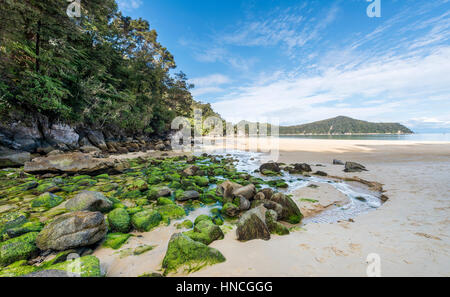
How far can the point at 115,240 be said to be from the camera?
336 centimetres

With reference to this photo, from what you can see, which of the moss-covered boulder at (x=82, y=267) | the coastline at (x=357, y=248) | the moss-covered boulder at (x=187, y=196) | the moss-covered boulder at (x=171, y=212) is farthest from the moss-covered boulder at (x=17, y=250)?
the moss-covered boulder at (x=187, y=196)

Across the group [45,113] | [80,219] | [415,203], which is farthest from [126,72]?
[415,203]

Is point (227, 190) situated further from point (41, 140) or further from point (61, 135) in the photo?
point (61, 135)

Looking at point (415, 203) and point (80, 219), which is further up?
point (80, 219)

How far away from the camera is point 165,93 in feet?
108

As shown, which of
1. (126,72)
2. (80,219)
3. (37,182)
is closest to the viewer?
(80,219)

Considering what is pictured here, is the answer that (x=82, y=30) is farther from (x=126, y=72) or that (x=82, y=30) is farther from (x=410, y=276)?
(x=410, y=276)

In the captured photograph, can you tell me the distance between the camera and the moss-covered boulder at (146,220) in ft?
13.0

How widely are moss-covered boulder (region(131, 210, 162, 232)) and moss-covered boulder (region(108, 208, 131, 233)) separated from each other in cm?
→ 16

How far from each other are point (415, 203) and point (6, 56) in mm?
22632

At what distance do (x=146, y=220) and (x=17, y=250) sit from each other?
6.95 ft

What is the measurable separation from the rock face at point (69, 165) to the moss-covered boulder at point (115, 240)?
23.8 ft

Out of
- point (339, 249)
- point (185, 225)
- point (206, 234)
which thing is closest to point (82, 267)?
point (206, 234)

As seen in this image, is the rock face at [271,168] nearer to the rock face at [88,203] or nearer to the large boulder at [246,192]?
the large boulder at [246,192]
